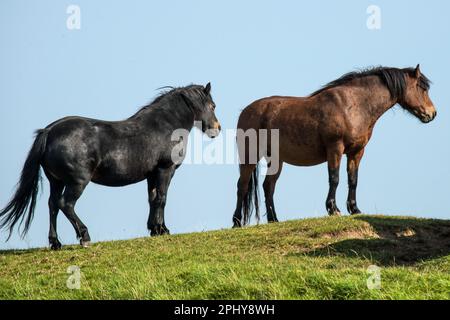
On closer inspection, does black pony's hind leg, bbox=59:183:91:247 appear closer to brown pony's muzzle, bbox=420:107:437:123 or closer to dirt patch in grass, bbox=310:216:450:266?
dirt patch in grass, bbox=310:216:450:266

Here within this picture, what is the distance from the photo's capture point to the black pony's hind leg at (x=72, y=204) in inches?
607

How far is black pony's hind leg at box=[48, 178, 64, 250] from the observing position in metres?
15.7

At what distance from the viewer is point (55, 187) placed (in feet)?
52.3

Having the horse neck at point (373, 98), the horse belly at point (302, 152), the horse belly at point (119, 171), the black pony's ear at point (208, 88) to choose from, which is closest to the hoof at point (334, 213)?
the horse belly at point (302, 152)

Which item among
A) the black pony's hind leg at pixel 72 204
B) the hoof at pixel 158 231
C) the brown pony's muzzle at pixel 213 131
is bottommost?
the hoof at pixel 158 231

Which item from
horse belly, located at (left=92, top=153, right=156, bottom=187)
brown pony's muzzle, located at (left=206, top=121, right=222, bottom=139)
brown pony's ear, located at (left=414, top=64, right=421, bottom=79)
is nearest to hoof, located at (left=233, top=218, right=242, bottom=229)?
brown pony's muzzle, located at (left=206, top=121, right=222, bottom=139)

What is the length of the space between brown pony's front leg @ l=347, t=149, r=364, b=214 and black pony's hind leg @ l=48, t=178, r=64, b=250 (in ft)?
19.0

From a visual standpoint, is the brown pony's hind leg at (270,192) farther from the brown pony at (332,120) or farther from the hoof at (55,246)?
the hoof at (55,246)

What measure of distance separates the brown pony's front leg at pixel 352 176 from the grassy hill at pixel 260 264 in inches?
52.4

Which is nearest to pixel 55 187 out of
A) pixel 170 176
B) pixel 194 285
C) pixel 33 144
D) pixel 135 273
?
pixel 33 144

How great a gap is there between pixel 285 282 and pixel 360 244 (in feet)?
12.4

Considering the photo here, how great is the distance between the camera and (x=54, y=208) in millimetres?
15828
